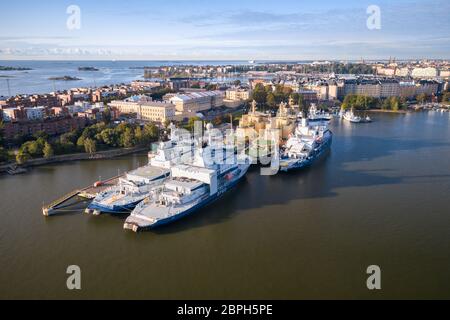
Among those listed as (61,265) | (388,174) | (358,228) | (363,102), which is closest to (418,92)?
(363,102)

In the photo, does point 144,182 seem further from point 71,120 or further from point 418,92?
point 418,92

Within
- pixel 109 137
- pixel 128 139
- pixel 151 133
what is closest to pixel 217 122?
pixel 151 133

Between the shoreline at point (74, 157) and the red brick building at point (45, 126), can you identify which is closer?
the shoreline at point (74, 157)

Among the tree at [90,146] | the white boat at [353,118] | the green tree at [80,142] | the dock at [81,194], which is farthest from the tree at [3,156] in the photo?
the white boat at [353,118]

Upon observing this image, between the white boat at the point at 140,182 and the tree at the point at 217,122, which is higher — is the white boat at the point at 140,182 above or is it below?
below

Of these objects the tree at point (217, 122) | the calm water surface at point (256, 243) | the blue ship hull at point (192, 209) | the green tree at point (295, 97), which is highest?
the green tree at point (295, 97)

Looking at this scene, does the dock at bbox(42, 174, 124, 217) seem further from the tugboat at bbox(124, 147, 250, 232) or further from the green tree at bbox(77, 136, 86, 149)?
the green tree at bbox(77, 136, 86, 149)

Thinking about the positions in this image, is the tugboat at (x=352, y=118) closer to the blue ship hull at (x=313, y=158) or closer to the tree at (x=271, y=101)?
the tree at (x=271, y=101)
